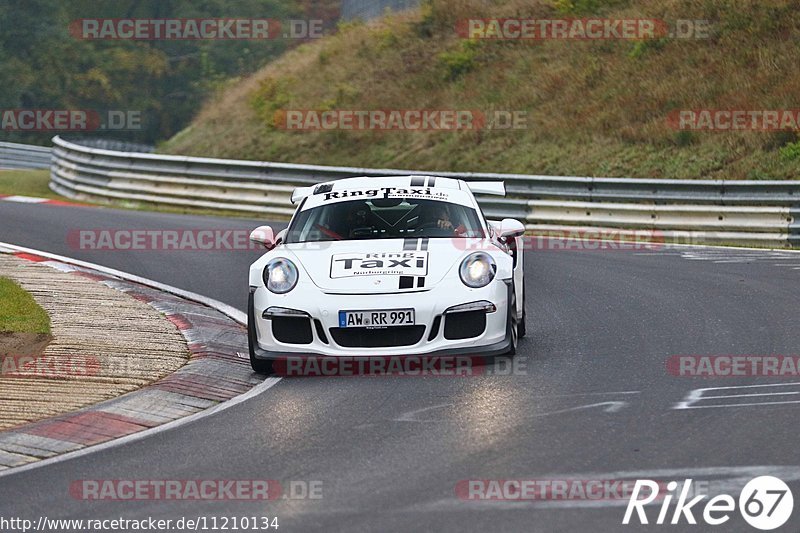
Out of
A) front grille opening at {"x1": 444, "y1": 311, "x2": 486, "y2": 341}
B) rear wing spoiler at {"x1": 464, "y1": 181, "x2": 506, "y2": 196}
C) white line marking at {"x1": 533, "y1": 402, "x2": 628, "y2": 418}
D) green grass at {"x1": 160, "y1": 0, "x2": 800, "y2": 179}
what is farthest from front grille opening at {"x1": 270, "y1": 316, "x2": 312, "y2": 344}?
green grass at {"x1": 160, "y1": 0, "x2": 800, "y2": 179}

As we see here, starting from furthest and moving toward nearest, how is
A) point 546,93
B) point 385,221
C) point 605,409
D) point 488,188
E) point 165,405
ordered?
point 546,93, point 488,188, point 385,221, point 165,405, point 605,409

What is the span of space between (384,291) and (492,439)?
220 cm

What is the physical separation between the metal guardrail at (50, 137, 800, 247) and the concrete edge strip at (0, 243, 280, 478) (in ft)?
28.6

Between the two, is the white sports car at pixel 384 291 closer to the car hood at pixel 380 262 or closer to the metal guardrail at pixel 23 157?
→ the car hood at pixel 380 262

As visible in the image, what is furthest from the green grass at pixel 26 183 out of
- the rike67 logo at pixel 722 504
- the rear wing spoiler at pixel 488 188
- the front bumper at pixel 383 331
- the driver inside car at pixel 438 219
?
the rike67 logo at pixel 722 504

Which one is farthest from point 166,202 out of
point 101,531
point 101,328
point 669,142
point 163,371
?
point 101,531

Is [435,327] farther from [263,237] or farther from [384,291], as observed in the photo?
[263,237]

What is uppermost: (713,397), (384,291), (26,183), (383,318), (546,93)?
(546,93)

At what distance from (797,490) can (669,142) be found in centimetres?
1823

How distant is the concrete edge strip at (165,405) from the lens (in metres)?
7.23

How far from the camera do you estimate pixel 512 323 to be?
9492 millimetres

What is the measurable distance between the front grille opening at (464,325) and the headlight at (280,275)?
115 cm

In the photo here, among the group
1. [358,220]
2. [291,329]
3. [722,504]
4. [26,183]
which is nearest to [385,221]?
[358,220]

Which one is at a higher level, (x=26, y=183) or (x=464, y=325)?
(x=26, y=183)
